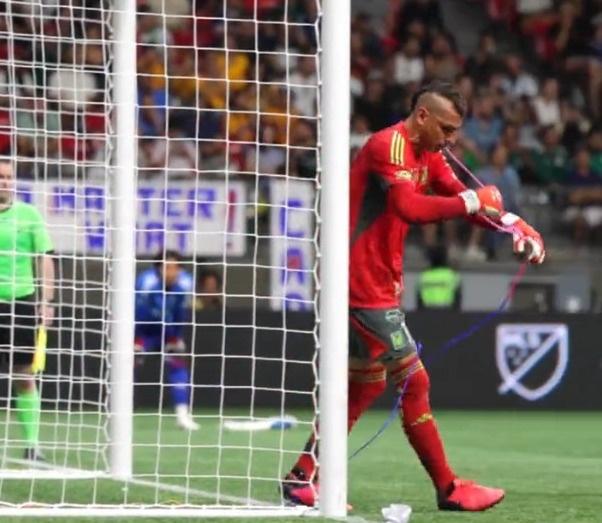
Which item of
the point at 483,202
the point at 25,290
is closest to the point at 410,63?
the point at 25,290

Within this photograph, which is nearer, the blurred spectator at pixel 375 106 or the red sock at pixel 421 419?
the red sock at pixel 421 419

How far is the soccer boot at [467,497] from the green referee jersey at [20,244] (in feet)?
12.2

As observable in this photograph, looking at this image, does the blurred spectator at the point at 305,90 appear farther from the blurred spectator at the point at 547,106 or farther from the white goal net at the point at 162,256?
the blurred spectator at the point at 547,106

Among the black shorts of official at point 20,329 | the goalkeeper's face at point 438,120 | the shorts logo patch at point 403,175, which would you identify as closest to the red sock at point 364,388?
the shorts logo patch at point 403,175

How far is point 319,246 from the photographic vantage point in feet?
28.1

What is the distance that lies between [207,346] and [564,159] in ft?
18.4

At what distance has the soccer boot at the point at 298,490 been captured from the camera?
346 inches

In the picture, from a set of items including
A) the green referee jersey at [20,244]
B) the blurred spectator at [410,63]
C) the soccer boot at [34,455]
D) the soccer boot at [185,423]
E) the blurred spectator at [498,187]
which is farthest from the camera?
the blurred spectator at [410,63]

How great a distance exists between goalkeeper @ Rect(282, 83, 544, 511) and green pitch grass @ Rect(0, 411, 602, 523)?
289 mm

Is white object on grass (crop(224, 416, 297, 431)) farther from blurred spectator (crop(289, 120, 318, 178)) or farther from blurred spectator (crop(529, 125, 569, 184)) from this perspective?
blurred spectator (crop(529, 125, 569, 184))

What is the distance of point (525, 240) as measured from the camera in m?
8.58

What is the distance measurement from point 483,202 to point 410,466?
3.78 metres

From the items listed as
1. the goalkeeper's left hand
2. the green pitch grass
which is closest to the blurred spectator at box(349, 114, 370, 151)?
the green pitch grass

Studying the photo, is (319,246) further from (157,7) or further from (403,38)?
(403,38)
